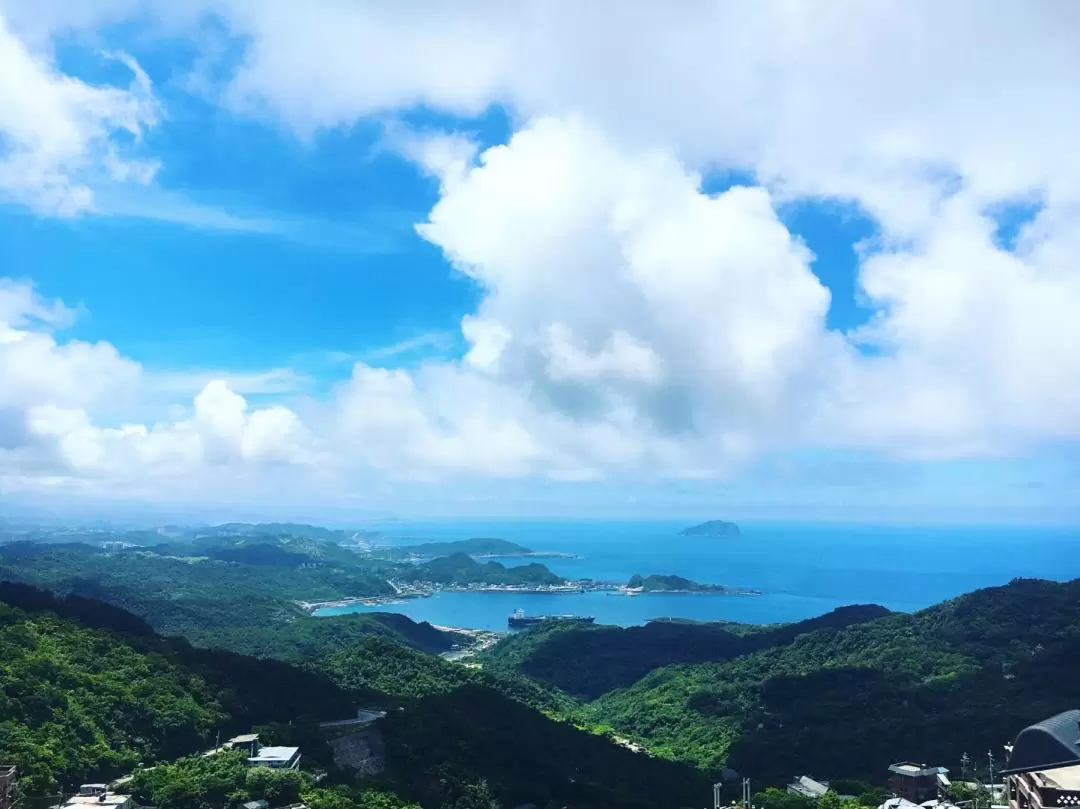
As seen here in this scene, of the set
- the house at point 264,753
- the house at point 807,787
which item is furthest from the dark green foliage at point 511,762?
the house at point 264,753

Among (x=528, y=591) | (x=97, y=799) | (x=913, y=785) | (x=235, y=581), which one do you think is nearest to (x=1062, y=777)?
(x=97, y=799)

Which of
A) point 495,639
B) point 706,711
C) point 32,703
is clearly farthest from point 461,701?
point 495,639

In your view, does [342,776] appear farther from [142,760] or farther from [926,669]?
[926,669]

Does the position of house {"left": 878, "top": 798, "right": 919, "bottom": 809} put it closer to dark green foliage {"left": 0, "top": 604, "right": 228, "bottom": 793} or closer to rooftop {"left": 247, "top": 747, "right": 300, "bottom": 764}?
rooftop {"left": 247, "top": 747, "right": 300, "bottom": 764}

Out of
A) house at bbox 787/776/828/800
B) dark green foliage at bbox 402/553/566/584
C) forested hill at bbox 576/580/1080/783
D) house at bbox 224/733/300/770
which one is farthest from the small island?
house at bbox 224/733/300/770

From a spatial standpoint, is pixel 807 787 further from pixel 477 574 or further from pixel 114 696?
pixel 477 574

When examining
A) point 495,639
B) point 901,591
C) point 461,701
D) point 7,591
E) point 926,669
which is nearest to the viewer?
point 461,701
